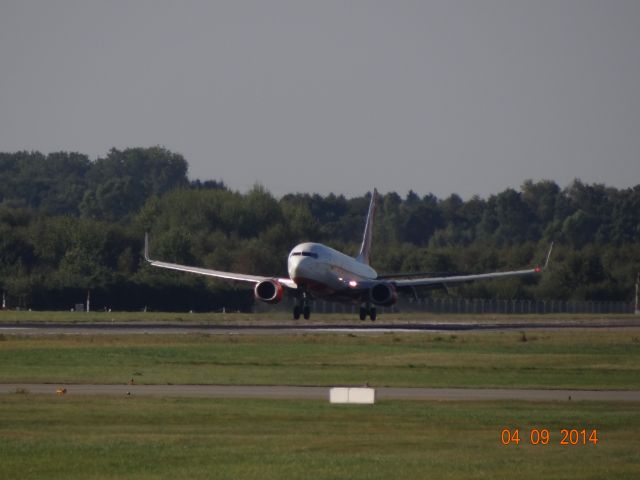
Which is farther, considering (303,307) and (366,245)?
(366,245)

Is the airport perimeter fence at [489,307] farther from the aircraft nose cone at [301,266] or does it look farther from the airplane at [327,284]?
the aircraft nose cone at [301,266]

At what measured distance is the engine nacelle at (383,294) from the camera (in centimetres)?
7575

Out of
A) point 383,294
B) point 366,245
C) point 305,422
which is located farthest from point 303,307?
point 305,422

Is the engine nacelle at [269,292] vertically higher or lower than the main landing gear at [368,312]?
higher

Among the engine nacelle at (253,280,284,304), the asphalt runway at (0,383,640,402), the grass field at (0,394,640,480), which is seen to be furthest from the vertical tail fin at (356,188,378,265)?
the grass field at (0,394,640,480)

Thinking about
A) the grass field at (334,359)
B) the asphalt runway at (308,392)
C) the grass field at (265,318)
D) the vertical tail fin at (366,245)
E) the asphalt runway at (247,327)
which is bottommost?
the asphalt runway at (308,392)

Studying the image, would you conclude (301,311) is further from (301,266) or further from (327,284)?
(301,266)

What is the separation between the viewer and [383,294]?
76000mm

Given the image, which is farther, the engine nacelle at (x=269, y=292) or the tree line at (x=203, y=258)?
the tree line at (x=203, y=258)

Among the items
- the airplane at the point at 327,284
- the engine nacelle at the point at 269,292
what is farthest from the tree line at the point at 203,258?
the engine nacelle at the point at 269,292

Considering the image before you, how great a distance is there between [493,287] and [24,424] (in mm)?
90990

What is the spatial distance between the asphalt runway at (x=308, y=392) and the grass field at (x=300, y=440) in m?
1.49

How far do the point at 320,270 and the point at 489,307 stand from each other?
36.6 metres

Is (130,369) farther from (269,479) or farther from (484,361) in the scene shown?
(269,479)
